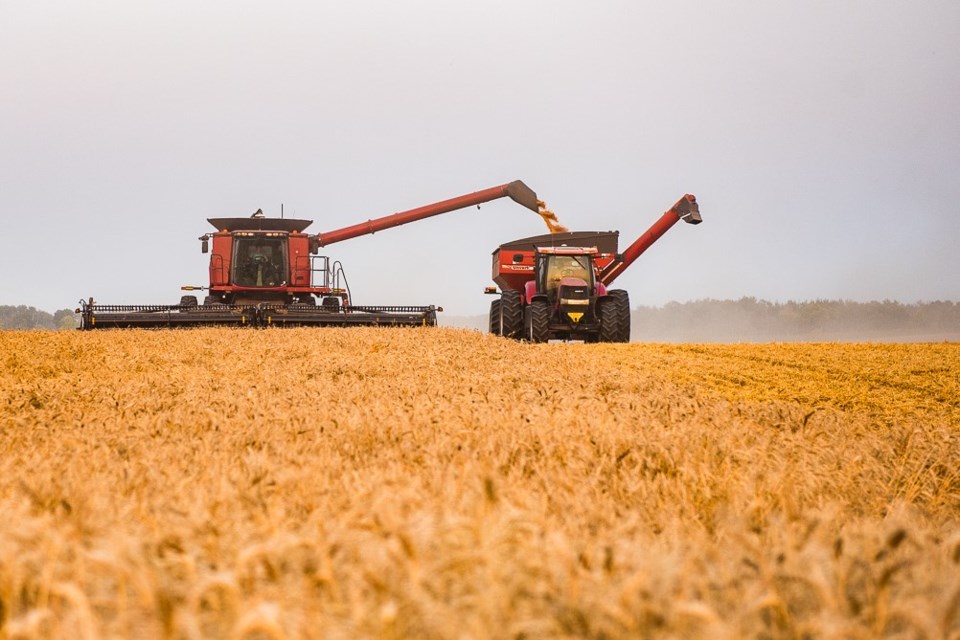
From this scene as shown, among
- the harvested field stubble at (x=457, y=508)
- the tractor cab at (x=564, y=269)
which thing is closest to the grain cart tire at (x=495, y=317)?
the tractor cab at (x=564, y=269)

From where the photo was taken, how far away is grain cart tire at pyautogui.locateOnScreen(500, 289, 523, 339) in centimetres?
1720

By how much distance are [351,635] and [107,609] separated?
50cm

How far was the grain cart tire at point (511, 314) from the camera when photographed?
17203mm

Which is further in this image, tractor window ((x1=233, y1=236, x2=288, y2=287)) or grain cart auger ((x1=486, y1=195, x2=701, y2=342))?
tractor window ((x1=233, y1=236, x2=288, y2=287))

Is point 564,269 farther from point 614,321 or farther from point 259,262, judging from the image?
point 259,262

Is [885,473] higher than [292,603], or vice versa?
[292,603]

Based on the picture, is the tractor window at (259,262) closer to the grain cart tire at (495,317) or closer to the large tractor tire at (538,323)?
the grain cart tire at (495,317)

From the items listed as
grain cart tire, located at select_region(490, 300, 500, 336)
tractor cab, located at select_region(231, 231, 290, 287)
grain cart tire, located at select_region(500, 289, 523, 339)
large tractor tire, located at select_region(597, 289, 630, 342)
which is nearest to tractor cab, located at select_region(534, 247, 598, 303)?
large tractor tire, located at select_region(597, 289, 630, 342)

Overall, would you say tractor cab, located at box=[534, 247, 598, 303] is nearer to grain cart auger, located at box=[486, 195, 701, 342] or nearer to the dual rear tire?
grain cart auger, located at box=[486, 195, 701, 342]

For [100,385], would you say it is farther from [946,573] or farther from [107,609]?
[946,573]

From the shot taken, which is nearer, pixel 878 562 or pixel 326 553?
pixel 326 553

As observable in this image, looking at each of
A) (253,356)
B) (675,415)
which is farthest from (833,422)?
(253,356)

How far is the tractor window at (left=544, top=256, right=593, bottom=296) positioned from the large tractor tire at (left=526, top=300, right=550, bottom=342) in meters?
0.81

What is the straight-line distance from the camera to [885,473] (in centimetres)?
401
